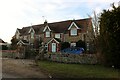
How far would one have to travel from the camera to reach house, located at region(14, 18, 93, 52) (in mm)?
52806

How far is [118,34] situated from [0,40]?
5520 centimetres

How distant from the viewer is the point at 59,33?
57.3 meters

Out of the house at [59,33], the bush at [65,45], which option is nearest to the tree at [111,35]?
the house at [59,33]

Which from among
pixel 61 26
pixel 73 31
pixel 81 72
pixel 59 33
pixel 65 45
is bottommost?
pixel 81 72

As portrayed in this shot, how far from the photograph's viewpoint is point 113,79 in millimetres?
17625

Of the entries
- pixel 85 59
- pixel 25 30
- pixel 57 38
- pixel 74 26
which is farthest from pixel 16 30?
pixel 85 59

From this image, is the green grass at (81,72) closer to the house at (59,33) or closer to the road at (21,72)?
the road at (21,72)

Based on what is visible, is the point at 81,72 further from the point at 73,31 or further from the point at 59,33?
the point at 59,33

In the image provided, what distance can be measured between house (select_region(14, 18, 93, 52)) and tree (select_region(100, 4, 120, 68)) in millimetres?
21200

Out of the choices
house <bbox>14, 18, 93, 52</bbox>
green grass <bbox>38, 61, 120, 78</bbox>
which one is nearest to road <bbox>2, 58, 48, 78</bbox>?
green grass <bbox>38, 61, 120, 78</bbox>

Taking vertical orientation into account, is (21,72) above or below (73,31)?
below

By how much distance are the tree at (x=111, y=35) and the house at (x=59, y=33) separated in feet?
69.6

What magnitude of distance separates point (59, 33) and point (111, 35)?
31.6 meters

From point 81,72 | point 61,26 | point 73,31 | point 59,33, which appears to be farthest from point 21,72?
point 61,26
